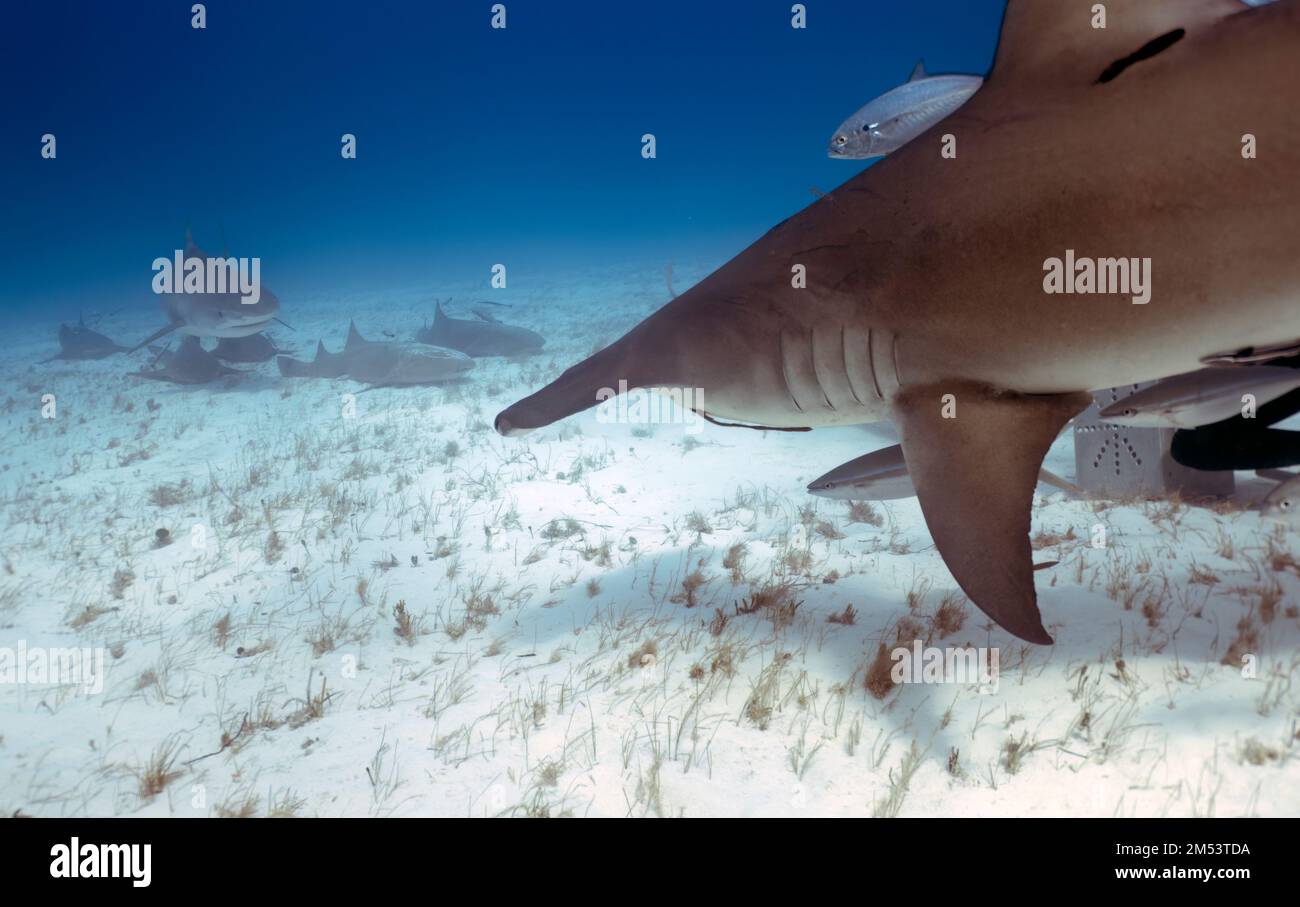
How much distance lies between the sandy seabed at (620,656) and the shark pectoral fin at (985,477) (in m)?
0.90

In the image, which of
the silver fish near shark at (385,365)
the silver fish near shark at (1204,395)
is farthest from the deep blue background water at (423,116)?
the silver fish near shark at (1204,395)

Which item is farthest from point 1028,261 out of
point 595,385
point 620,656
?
point 620,656

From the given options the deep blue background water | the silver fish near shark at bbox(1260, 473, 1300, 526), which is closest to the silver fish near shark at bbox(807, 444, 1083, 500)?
the silver fish near shark at bbox(1260, 473, 1300, 526)

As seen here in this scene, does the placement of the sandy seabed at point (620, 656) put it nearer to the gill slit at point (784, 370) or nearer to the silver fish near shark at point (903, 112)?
the gill slit at point (784, 370)

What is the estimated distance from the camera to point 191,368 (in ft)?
51.1

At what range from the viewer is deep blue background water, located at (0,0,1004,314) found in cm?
11012

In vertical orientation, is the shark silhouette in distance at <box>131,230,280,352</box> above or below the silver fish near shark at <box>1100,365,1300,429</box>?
above

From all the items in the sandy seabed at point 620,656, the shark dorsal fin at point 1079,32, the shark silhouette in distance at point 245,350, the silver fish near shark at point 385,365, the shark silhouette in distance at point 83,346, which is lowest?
the sandy seabed at point 620,656

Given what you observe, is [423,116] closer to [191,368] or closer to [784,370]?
[191,368]

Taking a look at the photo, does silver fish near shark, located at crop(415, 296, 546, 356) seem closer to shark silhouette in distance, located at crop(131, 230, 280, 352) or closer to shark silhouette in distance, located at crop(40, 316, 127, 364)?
shark silhouette in distance, located at crop(131, 230, 280, 352)

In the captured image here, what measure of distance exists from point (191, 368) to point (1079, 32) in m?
18.0

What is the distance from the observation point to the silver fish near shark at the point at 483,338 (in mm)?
17266

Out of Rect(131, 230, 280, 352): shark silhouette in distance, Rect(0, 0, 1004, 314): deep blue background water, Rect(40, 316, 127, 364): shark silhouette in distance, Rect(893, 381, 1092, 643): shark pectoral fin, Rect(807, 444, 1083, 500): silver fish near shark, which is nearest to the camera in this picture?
Rect(893, 381, 1092, 643): shark pectoral fin

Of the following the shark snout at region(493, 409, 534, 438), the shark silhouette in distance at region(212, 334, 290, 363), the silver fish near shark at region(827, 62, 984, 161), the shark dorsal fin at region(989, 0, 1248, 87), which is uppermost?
the silver fish near shark at region(827, 62, 984, 161)
